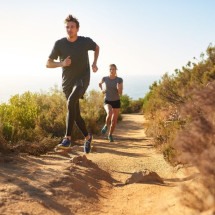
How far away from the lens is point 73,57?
6578mm

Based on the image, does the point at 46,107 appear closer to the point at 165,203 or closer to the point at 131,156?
the point at 131,156

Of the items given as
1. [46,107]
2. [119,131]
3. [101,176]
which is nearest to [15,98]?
[46,107]

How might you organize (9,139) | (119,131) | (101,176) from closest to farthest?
(101,176), (9,139), (119,131)

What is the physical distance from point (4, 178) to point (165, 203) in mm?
1954

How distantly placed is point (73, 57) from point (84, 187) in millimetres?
2425

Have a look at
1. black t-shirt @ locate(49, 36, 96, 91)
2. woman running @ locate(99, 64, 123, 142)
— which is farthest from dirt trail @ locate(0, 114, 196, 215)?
woman running @ locate(99, 64, 123, 142)

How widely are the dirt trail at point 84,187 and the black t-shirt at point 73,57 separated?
4.38 feet

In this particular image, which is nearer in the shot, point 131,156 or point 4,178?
point 4,178

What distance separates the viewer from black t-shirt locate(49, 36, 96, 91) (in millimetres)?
6586

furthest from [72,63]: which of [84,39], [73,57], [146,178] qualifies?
[146,178]

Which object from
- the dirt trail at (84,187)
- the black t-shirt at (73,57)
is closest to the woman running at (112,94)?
the dirt trail at (84,187)

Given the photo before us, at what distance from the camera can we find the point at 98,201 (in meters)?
4.64

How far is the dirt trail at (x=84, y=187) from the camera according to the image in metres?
4.07

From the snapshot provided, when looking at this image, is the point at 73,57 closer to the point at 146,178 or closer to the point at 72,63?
the point at 72,63
